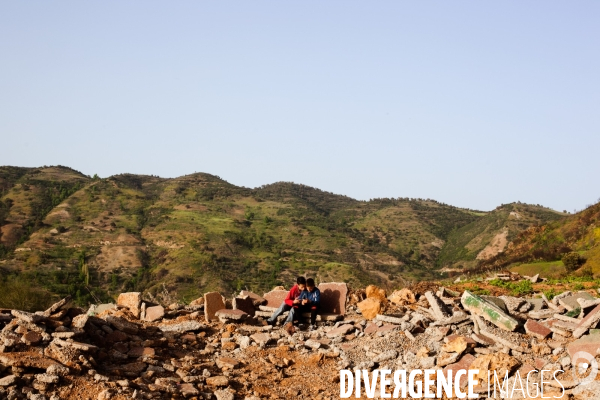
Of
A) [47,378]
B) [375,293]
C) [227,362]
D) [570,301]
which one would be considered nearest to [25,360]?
[47,378]

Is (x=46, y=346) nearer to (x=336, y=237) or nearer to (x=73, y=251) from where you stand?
(x=73, y=251)

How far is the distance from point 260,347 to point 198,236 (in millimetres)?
42411

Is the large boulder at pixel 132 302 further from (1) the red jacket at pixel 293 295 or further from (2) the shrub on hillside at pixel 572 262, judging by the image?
(2) the shrub on hillside at pixel 572 262

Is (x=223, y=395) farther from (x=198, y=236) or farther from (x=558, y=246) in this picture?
(x=198, y=236)

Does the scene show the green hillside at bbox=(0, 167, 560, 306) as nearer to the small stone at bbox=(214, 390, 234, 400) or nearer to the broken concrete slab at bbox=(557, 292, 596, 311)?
the broken concrete slab at bbox=(557, 292, 596, 311)

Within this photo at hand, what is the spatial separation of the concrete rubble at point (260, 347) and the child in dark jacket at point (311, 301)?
0.83 ft

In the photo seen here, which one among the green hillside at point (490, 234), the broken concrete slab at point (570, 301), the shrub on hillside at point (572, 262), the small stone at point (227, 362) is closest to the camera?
the small stone at point (227, 362)

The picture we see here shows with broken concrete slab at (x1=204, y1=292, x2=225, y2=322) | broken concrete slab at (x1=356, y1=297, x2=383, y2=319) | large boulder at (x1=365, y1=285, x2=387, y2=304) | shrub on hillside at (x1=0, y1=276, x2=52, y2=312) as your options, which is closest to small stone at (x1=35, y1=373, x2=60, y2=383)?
broken concrete slab at (x1=204, y1=292, x2=225, y2=322)

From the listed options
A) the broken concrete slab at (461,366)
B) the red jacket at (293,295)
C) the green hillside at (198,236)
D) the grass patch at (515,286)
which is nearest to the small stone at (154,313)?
the red jacket at (293,295)

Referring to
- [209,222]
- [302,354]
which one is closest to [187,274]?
[209,222]

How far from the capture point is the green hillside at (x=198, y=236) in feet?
139

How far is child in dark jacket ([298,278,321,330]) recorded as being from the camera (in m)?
11.3

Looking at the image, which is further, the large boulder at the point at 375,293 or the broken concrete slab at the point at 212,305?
the large boulder at the point at 375,293

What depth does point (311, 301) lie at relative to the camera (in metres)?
11.4
